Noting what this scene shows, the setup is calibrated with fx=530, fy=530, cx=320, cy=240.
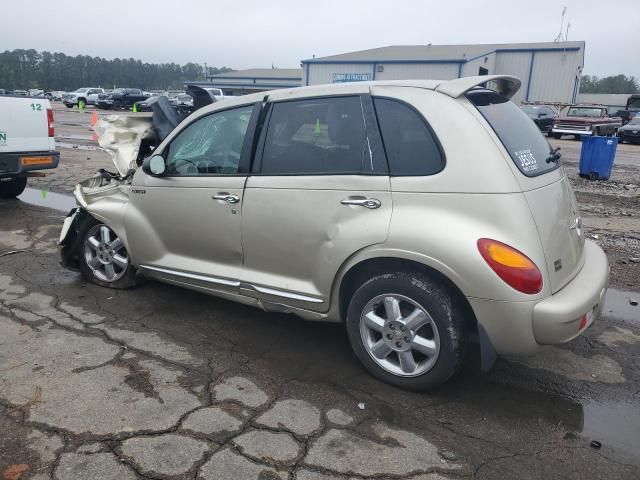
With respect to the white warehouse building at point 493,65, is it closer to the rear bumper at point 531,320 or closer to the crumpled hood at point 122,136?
the crumpled hood at point 122,136

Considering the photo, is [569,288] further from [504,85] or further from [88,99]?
[88,99]

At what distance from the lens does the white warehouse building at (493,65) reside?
37531 millimetres

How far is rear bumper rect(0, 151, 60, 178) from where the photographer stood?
23.9 ft

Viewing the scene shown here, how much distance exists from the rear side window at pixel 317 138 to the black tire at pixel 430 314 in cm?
73

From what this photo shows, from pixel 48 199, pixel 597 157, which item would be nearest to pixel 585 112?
pixel 597 157

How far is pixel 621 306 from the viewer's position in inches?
188

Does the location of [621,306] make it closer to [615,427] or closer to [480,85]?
[615,427]

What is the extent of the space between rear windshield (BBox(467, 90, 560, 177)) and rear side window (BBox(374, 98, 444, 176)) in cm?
37

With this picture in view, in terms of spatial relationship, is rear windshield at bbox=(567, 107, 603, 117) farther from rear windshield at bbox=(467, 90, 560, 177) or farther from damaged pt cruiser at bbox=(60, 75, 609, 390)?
rear windshield at bbox=(467, 90, 560, 177)

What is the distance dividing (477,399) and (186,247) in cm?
239

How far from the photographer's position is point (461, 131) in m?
3.05

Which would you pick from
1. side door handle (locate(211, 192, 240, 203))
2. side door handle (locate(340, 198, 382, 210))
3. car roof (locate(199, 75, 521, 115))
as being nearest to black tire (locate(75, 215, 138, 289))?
side door handle (locate(211, 192, 240, 203))

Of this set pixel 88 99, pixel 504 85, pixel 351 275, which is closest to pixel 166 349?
pixel 351 275

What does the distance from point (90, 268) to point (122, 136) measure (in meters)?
1.31
